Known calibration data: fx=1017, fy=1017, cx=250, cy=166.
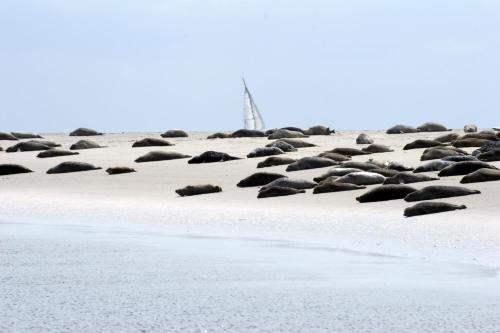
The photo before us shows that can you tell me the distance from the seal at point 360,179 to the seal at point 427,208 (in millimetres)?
3445

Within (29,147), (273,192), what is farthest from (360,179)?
(29,147)

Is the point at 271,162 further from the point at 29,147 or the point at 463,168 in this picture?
the point at 29,147

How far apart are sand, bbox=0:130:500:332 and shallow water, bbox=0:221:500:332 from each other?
0.01 metres

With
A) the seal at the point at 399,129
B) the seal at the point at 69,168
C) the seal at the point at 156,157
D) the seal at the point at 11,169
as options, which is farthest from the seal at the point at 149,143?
the seal at the point at 399,129

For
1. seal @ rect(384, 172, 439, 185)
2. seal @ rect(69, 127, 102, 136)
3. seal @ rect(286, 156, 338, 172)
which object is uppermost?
seal @ rect(69, 127, 102, 136)

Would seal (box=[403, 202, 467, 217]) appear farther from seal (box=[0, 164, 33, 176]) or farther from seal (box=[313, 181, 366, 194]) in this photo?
seal (box=[0, 164, 33, 176])

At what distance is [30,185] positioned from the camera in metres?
17.5

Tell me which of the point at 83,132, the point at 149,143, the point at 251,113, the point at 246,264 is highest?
the point at 251,113

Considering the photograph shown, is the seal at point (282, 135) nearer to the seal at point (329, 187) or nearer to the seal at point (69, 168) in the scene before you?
the seal at point (69, 168)

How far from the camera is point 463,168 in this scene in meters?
14.8

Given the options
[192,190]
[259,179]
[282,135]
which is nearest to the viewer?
[192,190]

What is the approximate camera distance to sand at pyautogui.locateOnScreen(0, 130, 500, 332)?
5277mm

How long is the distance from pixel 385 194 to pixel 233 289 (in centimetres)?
621

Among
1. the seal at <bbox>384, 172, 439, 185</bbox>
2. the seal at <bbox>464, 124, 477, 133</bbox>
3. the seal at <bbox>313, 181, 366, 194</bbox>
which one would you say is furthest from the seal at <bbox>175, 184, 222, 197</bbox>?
the seal at <bbox>464, 124, 477, 133</bbox>
